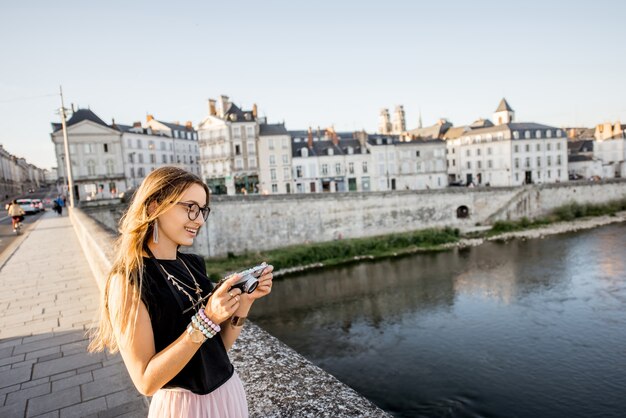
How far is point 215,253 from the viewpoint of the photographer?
27.4 m

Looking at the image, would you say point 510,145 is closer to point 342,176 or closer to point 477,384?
point 342,176

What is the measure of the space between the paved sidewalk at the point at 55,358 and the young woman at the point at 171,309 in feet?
5.54

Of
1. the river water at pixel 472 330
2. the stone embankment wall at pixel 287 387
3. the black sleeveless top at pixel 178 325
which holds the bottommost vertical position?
the river water at pixel 472 330

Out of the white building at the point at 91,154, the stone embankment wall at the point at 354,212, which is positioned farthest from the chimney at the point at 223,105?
the stone embankment wall at the point at 354,212

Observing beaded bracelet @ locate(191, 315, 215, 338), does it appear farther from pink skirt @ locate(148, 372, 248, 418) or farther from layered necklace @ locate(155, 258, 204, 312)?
pink skirt @ locate(148, 372, 248, 418)

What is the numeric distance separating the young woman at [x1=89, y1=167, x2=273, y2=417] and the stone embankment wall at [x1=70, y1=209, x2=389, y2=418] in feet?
2.89

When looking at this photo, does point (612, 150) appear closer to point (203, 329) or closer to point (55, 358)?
point (55, 358)

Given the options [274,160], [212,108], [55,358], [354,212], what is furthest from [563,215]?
[55,358]

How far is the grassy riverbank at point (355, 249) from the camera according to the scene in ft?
85.7

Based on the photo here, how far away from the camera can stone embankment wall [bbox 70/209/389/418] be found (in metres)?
2.64

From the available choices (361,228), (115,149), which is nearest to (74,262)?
(361,228)

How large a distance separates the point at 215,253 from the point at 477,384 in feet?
65.2

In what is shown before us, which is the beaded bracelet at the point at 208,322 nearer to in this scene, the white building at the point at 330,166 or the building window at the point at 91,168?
the white building at the point at 330,166

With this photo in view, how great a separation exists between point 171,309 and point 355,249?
90.0 feet
